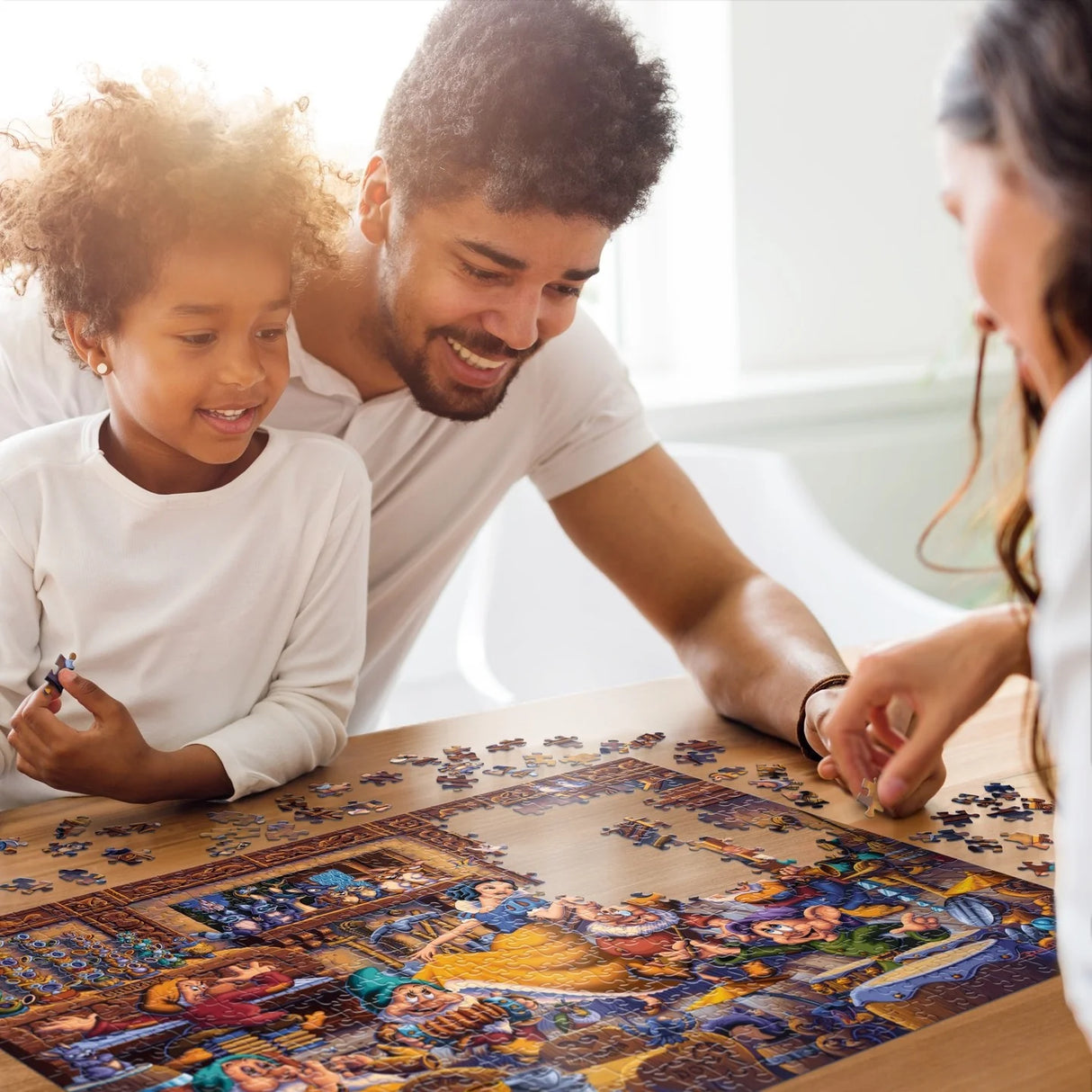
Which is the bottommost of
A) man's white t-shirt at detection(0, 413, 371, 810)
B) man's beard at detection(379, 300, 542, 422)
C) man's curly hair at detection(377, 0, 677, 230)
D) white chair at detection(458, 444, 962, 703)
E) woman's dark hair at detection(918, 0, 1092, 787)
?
Answer: white chair at detection(458, 444, 962, 703)

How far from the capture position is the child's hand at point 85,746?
4.92ft

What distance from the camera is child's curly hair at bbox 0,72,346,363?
166 cm

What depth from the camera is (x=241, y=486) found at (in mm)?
1747

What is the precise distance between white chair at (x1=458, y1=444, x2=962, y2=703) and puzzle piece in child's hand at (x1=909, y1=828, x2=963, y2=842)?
5.43 feet

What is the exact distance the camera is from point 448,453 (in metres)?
2.21

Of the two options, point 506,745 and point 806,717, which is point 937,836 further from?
point 506,745

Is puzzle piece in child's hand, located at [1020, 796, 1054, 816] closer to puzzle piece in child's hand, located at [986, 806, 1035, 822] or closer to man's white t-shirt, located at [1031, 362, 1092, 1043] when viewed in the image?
puzzle piece in child's hand, located at [986, 806, 1035, 822]

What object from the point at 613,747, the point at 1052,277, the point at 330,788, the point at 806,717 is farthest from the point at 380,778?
the point at 1052,277

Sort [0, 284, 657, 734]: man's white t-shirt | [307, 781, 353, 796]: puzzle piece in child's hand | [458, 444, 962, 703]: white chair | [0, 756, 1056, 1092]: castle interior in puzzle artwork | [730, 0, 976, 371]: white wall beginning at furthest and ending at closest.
A: [730, 0, 976, 371]: white wall < [458, 444, 962, 703]: white chair < [0, 284, 657, 734]: man's white t-shirt < [307, 781, 353, 796]: puzzle piece in child's hand < [0, 756, 1056, 1092]: castle interior in puzzle artwork

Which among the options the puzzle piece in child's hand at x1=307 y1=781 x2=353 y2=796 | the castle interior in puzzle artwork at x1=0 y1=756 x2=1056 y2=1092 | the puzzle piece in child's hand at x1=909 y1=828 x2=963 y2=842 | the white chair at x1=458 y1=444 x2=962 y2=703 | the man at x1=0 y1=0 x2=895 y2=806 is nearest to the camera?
the castle interior in puzzle artwork at x1=0 y1=756 x2=1056 y2=1092

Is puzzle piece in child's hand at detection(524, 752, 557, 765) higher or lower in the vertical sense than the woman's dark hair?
lower

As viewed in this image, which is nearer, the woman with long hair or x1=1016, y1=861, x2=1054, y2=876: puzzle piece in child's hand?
the woman with long hair

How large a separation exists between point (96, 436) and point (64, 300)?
16 centimetres

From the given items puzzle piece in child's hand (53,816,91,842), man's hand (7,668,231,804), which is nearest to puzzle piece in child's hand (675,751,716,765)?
man's hand (7,668,231,804)
